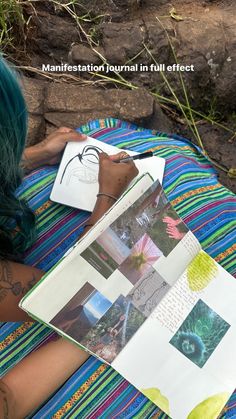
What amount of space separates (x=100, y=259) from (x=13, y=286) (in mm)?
230

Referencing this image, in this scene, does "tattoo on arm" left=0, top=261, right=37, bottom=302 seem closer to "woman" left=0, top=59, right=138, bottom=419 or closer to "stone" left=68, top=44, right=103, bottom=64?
"woman" left=0, top=59, right=138, bottom=419

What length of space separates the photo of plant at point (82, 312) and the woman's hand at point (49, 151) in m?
0.53

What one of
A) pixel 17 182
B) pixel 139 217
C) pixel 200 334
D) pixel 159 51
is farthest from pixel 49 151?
pixel 159 51

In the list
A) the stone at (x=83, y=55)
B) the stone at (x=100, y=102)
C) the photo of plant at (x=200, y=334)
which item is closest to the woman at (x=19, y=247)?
the photo of plant at (x=200, y=334)

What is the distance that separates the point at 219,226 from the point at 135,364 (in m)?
0.46

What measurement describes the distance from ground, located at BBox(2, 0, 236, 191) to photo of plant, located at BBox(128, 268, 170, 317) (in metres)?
0.82

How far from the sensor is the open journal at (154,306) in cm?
101

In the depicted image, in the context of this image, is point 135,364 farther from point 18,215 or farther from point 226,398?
point 18,215

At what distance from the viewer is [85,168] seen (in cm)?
138

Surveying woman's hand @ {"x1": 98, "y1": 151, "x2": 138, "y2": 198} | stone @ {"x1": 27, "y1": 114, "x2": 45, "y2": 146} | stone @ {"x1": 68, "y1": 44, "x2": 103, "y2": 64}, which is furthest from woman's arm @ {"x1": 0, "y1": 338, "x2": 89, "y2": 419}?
stone @ {"x1": 68, "y1": 44, "x2": 103, "y2": 64}

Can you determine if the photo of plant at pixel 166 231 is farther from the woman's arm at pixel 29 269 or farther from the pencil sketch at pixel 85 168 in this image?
the pencil sketch at pixel 85 168

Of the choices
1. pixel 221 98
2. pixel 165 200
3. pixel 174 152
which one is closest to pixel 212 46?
pixel 221 98

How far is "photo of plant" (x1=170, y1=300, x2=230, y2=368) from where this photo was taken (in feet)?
3.65

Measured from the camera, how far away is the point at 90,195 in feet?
4.40
